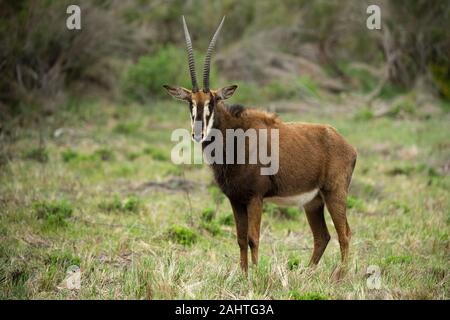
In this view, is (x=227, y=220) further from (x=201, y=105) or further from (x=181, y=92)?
(x=201, y=105)

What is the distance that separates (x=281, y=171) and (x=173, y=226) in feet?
7.54

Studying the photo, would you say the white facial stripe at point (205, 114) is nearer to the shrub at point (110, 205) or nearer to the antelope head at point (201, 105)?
the antelope head at point (201, 105)

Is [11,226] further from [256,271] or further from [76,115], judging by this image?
[76,115]

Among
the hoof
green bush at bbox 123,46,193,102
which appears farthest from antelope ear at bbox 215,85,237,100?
green bush at bbox 123,46,193,102

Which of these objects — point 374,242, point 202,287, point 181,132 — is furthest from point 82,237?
point 181,132

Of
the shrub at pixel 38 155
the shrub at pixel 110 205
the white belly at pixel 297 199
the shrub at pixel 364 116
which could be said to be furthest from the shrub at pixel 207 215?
the shrub at pixel 364 116

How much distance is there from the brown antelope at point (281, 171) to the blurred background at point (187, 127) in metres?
Answer: 0.49

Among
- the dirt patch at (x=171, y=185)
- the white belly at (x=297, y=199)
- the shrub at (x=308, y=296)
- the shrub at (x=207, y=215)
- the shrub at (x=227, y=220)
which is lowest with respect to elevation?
the dirt patch at (x=171, y=185)

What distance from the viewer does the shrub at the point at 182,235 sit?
9.15m

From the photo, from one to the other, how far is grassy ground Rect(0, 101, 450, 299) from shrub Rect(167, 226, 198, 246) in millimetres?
17

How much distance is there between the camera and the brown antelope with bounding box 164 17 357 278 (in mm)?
7547

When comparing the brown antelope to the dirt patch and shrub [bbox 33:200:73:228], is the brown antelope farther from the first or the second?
the dirt patch

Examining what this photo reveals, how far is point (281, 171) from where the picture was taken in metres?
7.83

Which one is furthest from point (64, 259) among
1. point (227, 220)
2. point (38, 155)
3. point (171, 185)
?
point (38, 155)
